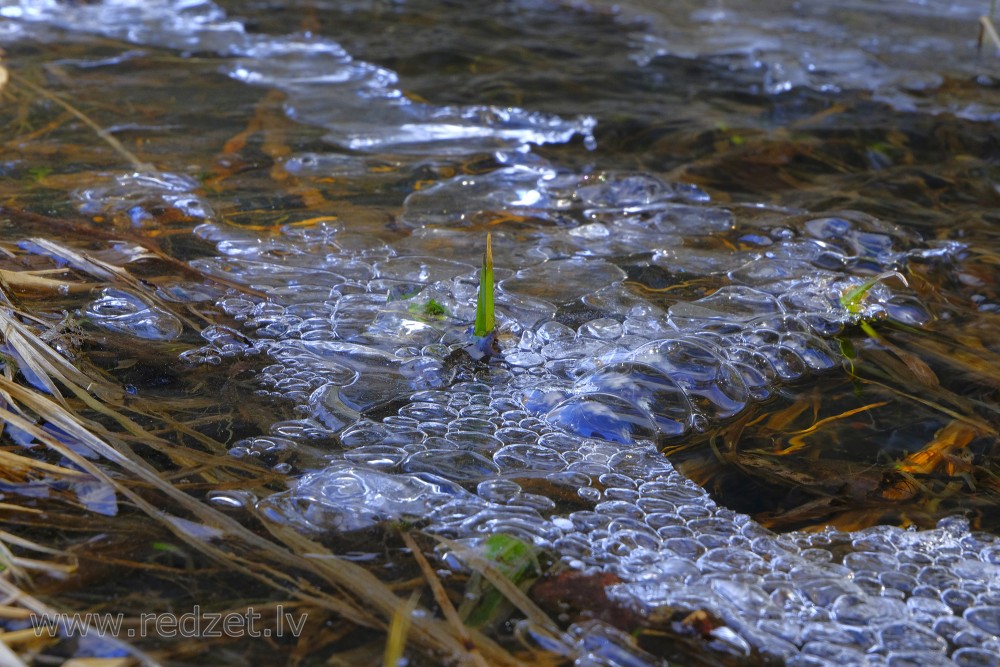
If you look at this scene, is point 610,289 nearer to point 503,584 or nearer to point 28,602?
point 503,584

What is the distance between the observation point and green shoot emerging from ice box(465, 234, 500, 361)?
1438 millimetres

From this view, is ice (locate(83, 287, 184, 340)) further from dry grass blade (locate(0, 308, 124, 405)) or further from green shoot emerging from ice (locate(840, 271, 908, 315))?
green shoot emerging from ice (locate(840, 271, 908, 315))

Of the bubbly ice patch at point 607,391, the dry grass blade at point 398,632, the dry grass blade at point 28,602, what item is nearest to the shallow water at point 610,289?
the bubbly ice patch at point 607,391

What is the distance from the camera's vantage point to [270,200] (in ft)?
7.22

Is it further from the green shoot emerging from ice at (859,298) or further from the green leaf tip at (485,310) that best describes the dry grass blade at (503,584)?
the green shoot emerging from ice at (859,298)

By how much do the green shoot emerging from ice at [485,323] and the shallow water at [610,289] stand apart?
0.10ft

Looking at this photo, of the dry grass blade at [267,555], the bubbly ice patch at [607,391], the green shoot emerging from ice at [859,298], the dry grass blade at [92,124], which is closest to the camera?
the dry grass blade at [267,555]

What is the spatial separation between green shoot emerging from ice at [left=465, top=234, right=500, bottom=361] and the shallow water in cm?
3

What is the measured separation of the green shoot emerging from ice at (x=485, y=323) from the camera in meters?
1.44

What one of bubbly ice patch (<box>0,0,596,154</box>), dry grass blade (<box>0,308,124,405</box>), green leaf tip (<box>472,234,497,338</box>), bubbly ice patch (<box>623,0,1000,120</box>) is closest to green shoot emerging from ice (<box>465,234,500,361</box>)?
green leaf tip (<box>472,234,497,338</box>)

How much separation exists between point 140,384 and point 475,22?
3.25 meters

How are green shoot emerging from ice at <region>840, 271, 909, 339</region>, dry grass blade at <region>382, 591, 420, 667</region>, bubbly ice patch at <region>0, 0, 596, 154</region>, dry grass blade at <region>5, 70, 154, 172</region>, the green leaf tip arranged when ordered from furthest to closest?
bubbly ice patch at <region>0, 0, 596, 154</region>
dry grass blade at <region>5, 70, 154, 172</region>
green shoot emerging from ice at <region>840, 271, 909, 339</region>
the green leaf tip
dry grass blade at <region>382, 591, 420, 667</region>

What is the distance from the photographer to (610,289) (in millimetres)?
1841

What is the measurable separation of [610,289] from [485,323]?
16.6 inches
